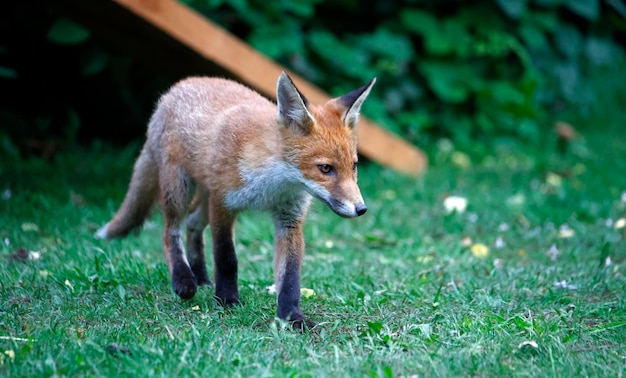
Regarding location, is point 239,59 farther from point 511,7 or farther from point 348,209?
point 511,7

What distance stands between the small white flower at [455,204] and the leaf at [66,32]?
152 inches

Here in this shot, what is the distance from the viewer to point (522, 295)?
15.0 ft

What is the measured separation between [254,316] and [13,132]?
552 cm

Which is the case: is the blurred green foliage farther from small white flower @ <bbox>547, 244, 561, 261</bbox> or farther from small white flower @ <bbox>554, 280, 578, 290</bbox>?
small white flower @ <bbox>554, 280, 578, 290</bbox>

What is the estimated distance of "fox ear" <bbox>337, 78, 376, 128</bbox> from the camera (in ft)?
14.0

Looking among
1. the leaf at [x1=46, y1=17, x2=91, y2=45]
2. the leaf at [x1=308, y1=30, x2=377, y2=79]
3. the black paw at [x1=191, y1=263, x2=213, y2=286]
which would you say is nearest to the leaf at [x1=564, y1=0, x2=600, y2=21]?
the leaf at [x1=308, y1=30, x2=377, y2=79]

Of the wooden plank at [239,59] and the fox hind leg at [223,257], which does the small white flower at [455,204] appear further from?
the fox hind leg at [223,257]

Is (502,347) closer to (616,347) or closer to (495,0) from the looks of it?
(616,347)

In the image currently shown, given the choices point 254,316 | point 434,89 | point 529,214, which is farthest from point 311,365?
point 434,89

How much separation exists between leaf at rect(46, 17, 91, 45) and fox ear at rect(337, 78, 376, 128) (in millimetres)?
4310

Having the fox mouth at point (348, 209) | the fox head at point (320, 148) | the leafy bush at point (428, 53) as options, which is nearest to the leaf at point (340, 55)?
the leafy bush at point (428, 53)

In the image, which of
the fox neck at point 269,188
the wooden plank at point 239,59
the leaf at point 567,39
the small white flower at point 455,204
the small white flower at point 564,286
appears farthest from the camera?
the leaf at point 567,39

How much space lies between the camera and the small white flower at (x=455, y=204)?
6.88 metres

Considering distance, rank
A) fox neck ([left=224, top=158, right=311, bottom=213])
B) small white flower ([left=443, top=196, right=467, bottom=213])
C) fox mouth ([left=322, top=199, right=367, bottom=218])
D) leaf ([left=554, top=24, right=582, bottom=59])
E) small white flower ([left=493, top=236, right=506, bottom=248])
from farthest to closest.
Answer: leaf ([left=554, top=24, right=582, bottom=59])
small white flower ([left=443, top=196, right=467, bottom=213])
small white flower ([left=493, top=236, right=506, bottom=248])
fox neck ([left=224, top=158, right=311, bottom=213])
fox mouth ([left=322, top=199, right=367, bottom=218])
